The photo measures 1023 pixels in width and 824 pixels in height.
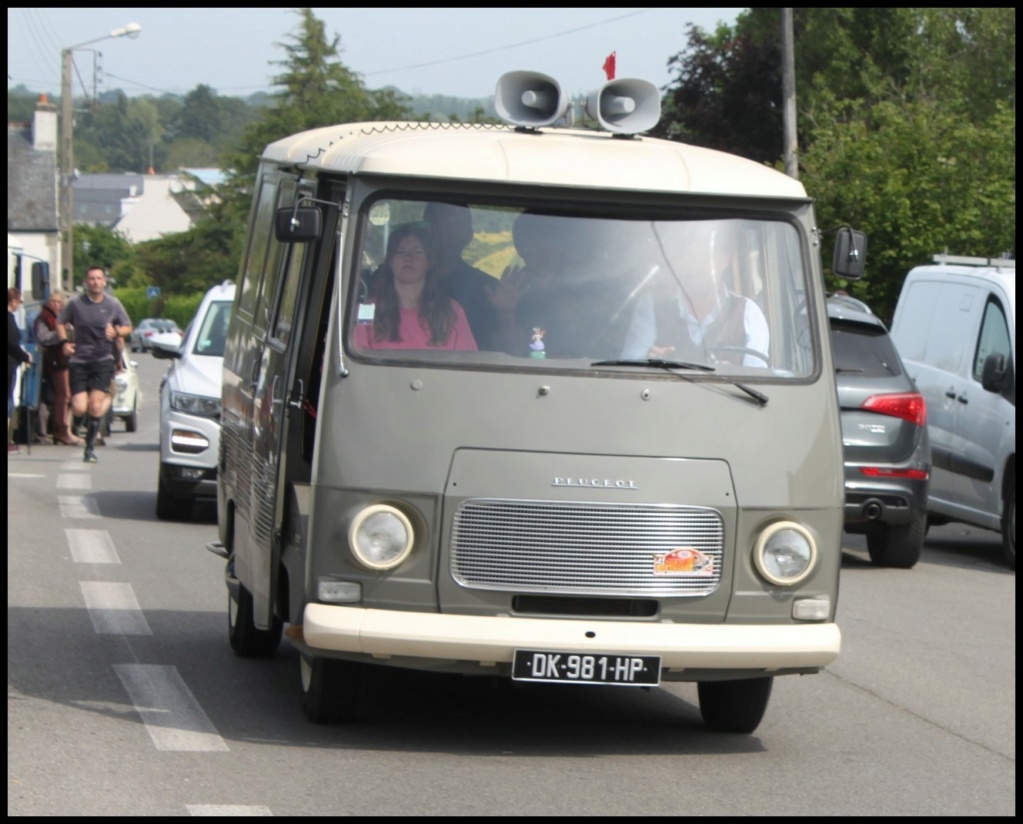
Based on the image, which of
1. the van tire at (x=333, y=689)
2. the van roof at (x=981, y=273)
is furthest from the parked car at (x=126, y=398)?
the van tire at (x=333, y=689)

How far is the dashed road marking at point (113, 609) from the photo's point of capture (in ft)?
32.3

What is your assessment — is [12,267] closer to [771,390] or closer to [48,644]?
[48,644]

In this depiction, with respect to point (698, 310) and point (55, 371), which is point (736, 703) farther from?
point (55, 371)

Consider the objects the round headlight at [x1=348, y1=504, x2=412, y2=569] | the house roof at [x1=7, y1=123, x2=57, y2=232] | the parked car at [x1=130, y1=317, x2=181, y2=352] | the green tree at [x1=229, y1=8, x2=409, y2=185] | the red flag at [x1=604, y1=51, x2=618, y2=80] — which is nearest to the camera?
the round headlight at [x1=348, y1=504, x2=412, y2=569]

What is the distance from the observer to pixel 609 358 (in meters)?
7.25

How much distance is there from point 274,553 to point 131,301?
99.1 m

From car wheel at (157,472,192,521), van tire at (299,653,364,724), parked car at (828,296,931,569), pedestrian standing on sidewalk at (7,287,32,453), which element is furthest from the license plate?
pedestrian standing on sidewalk at (7,287,32,453)

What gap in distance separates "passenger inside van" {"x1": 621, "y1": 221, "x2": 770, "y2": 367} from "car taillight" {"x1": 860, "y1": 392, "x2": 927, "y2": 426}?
6.94m

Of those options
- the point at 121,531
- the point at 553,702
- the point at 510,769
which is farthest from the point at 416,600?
the point at 121,531

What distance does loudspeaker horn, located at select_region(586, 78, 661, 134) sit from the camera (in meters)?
7.92

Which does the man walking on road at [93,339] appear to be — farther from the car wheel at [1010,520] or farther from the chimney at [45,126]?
the chimney at [45,126]

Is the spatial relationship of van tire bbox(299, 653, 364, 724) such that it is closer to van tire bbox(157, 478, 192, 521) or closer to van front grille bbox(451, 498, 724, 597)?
van front grille bbox(451, 498, 724, 597)

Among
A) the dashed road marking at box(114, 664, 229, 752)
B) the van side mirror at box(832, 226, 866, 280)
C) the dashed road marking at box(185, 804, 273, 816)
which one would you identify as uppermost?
the van side mirror at box(832, 226, 866, 280)

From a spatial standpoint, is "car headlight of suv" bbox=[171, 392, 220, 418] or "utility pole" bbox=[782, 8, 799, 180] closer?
"car headlight of suv" bbox=[171, 392, 220, 418]
